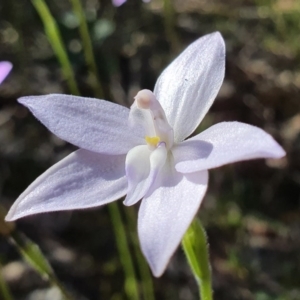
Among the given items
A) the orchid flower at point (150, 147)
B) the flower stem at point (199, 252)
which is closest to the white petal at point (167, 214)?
the orchid flower at point (150, 147)

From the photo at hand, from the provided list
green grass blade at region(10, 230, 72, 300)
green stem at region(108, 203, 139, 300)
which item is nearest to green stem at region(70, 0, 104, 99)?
green stem at region(108, 203, 139, 300)

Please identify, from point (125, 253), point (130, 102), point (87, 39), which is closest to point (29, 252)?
point (125, 253)

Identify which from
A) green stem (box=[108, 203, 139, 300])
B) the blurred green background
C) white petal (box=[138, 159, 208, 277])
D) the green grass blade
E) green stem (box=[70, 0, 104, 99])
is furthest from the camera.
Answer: the blurred green background

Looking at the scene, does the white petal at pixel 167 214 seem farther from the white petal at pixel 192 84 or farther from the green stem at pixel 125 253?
the green stem at pixel 125 253

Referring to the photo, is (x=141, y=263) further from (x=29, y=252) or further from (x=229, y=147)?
(x=229, y=147)

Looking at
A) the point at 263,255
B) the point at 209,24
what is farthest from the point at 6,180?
the point at 209,24

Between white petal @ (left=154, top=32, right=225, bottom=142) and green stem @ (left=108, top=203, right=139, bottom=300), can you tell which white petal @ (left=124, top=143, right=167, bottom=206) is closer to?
white petal @ (left=154, top=32, right=225, bottom=142)

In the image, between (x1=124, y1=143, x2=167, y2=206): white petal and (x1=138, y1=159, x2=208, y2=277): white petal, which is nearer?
(x1=138, y1=159, x2=208, y2=277): white petal
